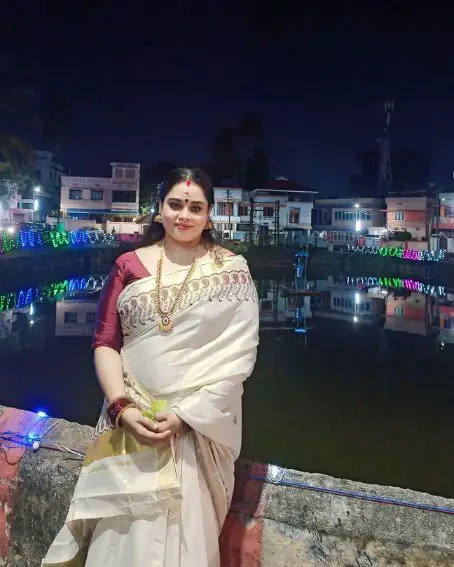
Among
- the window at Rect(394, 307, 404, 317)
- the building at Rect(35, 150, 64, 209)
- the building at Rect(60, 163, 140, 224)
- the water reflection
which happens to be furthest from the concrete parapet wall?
the building at Rect(35, 150, 64, 209)

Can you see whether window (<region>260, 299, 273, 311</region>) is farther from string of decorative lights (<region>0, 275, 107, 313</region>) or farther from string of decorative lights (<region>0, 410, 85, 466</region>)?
string of decorative lights (<region>0, 410, 85, 466</region>)

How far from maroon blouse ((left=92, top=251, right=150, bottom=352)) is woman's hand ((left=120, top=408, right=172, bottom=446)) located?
0.24m

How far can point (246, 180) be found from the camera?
146 feet

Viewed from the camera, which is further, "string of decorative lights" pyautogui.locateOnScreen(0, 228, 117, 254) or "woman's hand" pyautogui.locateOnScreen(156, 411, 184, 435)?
"string of decorative lights" pyautogui.locateOnScreen(0, 228, 117, 254)

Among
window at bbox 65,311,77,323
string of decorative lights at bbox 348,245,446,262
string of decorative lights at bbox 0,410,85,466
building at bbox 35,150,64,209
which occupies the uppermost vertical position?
building at bbox 35,150,64,209

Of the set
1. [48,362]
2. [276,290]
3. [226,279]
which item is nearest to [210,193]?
[226,279]

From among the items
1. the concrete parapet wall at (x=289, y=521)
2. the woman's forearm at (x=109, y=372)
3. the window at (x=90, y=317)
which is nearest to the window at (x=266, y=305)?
the window at (x=90, y=317)

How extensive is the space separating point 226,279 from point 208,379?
0.33 metres

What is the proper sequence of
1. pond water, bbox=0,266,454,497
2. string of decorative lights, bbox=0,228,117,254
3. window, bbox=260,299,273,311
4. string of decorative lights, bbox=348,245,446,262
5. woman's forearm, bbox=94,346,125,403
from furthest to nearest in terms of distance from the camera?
string of decorative lights, bbox=348,245,446,262
string of decorative lights, bbox=0,228,117,254
window, bbox=260,299,273,311
pond water, bbox=0,266,454,497
woman's forearm, bbox=94,346,125,403

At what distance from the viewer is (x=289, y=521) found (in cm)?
146

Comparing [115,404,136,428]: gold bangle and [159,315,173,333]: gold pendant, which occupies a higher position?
[159,315,173,333]: gold pendant

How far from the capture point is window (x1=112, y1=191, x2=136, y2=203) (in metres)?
39.2

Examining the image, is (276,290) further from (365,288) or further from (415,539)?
(415,539)

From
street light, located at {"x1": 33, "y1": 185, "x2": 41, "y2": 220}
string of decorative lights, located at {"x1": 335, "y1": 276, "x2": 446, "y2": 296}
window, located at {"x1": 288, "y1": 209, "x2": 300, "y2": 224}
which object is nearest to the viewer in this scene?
string of decorative lights, located at {"x1": 335, "y1": 276, "x2": 446, "y2": 296}
